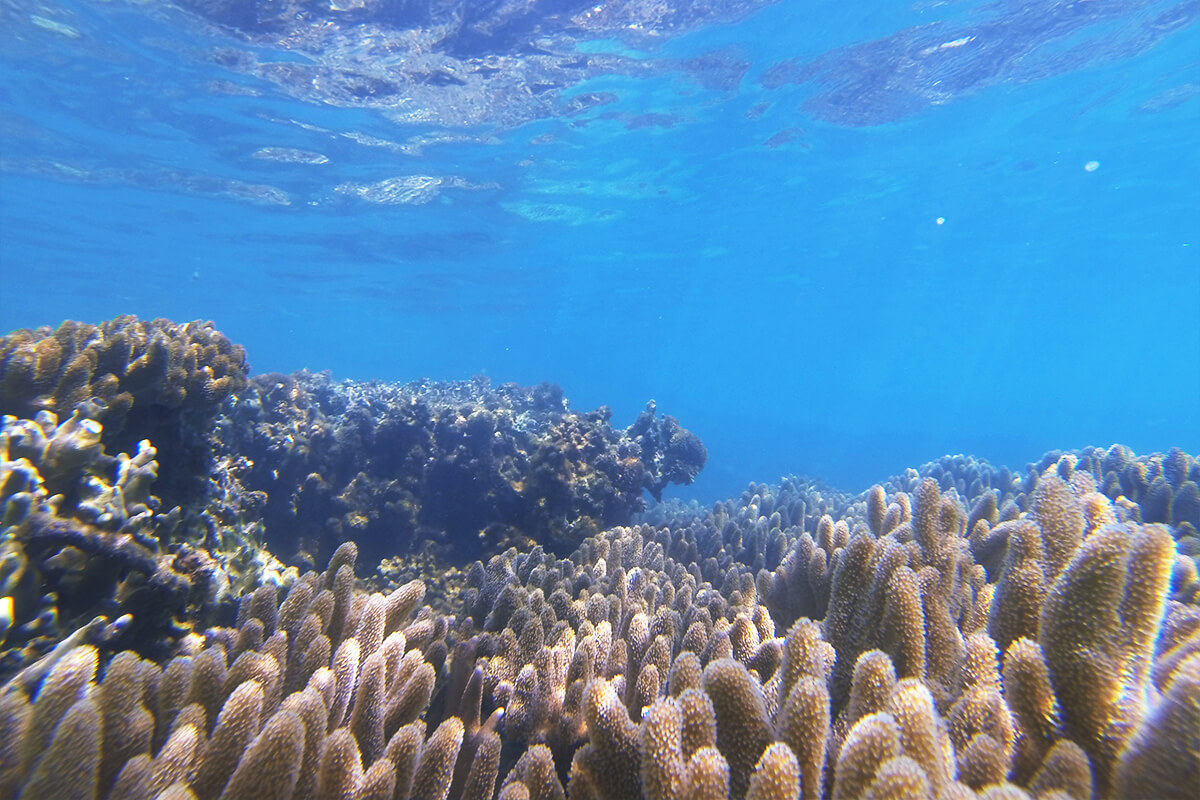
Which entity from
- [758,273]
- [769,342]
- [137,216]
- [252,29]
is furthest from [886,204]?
[769,342]

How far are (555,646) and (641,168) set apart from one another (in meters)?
24.3

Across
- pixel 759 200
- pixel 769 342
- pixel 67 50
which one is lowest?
pixel 67 50

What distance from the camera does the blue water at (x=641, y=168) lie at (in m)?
16.1

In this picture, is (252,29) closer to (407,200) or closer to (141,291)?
(407,200)

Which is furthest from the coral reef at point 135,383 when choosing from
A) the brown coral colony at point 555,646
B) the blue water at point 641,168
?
the blue water at point 641,168

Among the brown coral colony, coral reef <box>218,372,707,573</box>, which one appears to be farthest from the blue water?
the brown coral colony

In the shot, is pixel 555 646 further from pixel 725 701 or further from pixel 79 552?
pixel 79 552

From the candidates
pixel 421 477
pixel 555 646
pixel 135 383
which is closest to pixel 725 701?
pixel 555 646

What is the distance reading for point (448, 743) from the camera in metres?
1.86

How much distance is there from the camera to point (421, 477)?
8.54 meters

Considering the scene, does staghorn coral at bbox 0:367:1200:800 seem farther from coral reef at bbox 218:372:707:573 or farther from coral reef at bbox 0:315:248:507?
coral reef at bbox 218:372:707:573

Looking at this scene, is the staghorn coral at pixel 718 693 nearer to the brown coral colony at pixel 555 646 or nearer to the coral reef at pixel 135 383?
the brown coral colony at pixel 555 646

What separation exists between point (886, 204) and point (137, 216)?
39010 millimetres

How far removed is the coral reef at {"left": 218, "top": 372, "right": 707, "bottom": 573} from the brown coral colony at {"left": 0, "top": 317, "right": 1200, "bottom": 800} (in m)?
1.46
